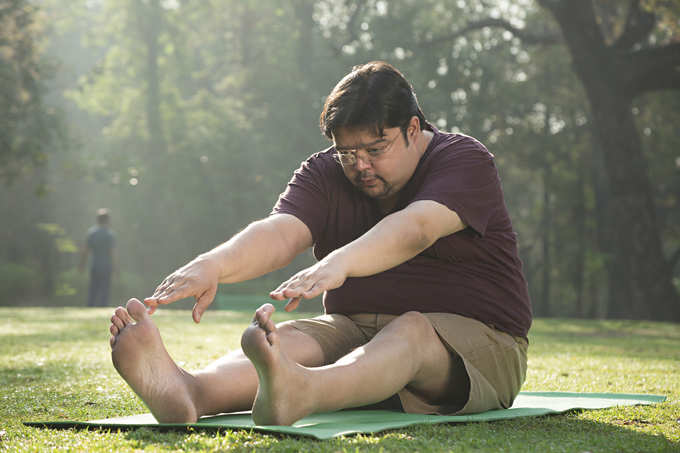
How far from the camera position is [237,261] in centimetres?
326

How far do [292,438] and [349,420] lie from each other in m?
0.47

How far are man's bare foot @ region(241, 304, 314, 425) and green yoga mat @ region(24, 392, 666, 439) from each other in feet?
0.15

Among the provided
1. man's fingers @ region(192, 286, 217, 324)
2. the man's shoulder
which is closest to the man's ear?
the man's shoulder

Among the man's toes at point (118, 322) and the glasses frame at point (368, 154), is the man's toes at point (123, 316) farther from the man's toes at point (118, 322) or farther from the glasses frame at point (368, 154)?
the glasses frame at point (368, 154)

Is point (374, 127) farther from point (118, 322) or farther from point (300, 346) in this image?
point (118, 322)

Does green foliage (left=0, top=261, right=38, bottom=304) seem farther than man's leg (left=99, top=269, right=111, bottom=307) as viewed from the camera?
Yes

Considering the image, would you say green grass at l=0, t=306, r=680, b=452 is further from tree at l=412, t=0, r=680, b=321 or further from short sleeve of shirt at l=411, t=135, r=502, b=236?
tree at l=412, t=0, r=680, b=321

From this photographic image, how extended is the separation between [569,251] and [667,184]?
5725mm

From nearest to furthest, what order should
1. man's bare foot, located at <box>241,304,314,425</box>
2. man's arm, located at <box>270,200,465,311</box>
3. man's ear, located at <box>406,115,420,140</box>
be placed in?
man's bare foot, located at <box>241,304,314,425</box> → man's arm, located at <box>270,200,465,311</box> → man's ear, located at <box>406,115,420,140</box>

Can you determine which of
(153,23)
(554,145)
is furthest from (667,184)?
(153,23)

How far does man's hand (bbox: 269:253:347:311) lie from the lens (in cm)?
264

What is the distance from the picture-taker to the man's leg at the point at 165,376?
9.28 feet

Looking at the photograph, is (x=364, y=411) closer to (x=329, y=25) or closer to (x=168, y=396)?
(x=168, y=396)

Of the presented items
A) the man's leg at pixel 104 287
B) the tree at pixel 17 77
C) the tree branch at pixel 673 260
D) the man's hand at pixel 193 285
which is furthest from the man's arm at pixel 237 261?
the tree branch at pixel 673 260
